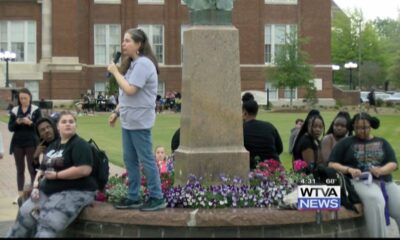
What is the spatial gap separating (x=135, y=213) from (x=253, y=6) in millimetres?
48912

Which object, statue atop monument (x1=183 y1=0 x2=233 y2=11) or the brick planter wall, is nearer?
the brick planter wall

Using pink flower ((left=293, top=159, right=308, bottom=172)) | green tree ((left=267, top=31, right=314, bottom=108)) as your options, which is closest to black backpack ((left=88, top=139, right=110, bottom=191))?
pink flower ((left=293, top=159, right=308, bottom=172))

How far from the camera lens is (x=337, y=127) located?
29.8 ft

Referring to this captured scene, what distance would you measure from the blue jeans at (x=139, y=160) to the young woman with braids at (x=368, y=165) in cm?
199

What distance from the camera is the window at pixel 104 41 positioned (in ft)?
177

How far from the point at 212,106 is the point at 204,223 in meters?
1.63

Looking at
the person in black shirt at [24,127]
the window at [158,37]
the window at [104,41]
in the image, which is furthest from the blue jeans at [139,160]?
A: the window at [158,37]

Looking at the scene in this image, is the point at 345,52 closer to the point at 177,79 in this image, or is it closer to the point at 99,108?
the point at 177,79

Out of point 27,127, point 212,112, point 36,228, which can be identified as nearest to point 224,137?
point 212,112

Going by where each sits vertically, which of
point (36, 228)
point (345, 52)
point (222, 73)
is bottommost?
point (36, 228)

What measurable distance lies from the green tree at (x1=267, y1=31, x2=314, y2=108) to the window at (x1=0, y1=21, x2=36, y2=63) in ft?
57.5

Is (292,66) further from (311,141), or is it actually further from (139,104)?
(139,104)

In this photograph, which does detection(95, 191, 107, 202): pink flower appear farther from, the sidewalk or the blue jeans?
the sidewalk

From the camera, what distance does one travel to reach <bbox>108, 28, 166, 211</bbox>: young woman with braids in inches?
279
